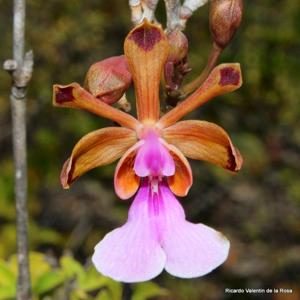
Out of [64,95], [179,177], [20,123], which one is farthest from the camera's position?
[20,123]

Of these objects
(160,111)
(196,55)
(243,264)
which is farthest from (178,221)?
(243,264)

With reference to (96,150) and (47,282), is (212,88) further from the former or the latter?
(47,282)

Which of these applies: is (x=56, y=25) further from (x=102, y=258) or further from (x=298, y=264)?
(x=102, y=258)

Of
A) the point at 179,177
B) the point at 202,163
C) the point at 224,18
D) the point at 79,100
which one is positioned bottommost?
the point at 179,177

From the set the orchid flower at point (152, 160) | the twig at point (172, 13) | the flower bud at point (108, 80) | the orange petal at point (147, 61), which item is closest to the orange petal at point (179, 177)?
the orchid flower at point (152, 160)

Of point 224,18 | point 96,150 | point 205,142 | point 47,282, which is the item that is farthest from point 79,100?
point 47,282

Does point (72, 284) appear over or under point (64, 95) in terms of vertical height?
under
